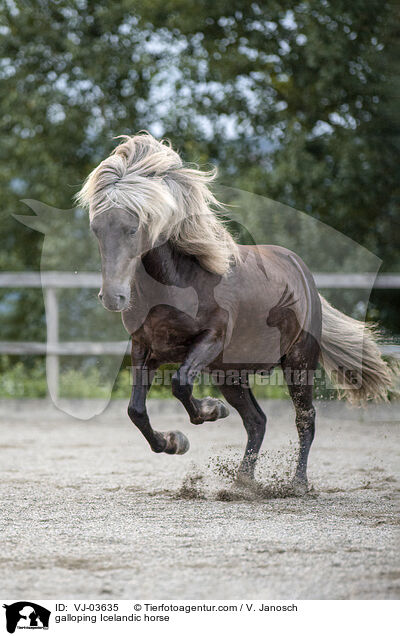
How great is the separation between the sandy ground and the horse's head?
92 centimetres

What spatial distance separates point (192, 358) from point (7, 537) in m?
1.05

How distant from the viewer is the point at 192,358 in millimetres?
3391

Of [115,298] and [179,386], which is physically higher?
[115,298]

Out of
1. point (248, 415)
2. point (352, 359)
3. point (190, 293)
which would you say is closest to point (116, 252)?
point (190, 293)

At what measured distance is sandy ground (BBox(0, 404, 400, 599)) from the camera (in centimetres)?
223

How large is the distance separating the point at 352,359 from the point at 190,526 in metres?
1.61

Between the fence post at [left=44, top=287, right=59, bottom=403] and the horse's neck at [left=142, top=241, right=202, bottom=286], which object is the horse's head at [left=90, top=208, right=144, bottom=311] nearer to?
the horse's neck at [left=142, top=241, right=202, bottom=286]

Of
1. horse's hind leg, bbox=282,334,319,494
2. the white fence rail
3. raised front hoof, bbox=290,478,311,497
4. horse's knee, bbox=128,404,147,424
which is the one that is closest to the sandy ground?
raised front hoof, bbox=290,478,311,497

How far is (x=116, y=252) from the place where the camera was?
3.13m

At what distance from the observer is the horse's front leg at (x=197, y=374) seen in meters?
3.34

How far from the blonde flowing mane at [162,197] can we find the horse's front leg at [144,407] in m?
0.52

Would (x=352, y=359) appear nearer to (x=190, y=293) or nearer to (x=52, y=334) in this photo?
(x=190, y=293)

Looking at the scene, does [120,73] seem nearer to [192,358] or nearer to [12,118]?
[12,118]

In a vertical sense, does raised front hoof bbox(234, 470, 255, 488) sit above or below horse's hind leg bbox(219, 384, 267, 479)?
below
